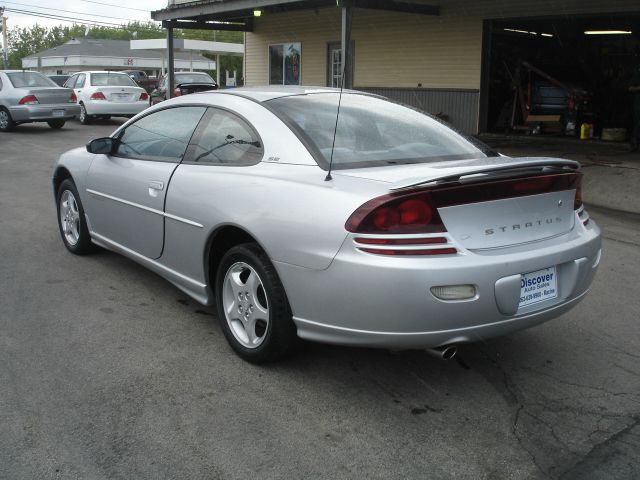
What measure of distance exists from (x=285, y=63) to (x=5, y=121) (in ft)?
28.5

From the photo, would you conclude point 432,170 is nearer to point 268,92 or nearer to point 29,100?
point 268,92

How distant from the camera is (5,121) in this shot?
18391mm

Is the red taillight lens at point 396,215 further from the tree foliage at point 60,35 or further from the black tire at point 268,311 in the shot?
the tree foliage at point 60,35

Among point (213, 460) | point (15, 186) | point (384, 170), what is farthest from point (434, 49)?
point (213, 460)

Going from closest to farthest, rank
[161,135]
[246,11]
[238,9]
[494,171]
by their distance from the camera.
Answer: [494,171] → [161,135] → [238,9] → [246,11]

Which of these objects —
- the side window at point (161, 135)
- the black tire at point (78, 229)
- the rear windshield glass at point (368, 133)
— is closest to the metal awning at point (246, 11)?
the black tire at point (78, 229)

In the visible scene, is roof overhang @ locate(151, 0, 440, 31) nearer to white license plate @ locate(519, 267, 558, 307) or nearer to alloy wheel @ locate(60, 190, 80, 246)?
alloy wheel @ locate(60, 190, 80, 246)

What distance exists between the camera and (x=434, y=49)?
57.0ft

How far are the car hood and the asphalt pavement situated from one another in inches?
44.1

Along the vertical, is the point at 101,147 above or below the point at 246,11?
below

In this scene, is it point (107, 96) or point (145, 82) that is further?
point (145, 82)

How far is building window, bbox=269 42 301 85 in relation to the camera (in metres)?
21.9

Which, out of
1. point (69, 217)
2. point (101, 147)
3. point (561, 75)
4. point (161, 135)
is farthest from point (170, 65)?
point (161, 135)

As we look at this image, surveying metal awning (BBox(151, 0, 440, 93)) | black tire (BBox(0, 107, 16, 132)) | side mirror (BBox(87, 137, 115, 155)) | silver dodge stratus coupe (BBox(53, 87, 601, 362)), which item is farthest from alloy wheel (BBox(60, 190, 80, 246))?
black tire (BBox(0, 107, 16, 132))
